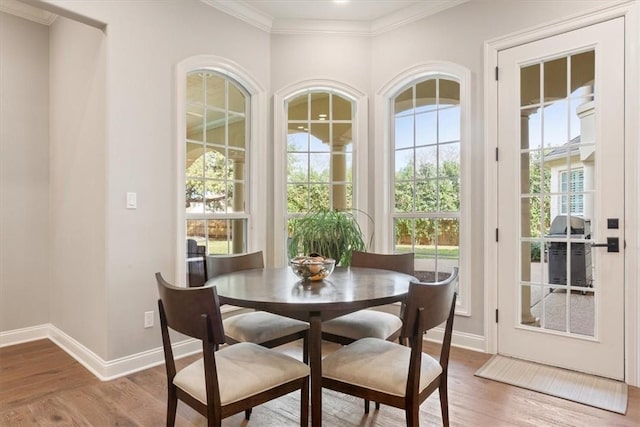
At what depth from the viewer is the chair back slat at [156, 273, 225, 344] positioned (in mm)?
1480

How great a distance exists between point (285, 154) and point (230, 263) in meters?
1.54

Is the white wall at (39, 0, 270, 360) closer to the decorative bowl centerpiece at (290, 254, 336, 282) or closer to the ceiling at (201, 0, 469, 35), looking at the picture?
the ceiling at (201, 0, 469, 35)

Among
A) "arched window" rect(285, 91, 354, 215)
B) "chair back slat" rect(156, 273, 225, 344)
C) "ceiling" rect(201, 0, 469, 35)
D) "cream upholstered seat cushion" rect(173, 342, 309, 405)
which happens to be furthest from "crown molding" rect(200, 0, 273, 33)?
"cream upholstered seat cushion" rect(173, 342, 309, 405)

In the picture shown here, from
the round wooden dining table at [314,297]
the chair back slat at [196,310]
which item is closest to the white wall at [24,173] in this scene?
the round wooden dining table at [314,297]

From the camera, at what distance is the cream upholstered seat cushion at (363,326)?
7.34ft

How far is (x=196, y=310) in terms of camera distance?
150 centimetres

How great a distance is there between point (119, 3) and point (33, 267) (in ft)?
8.01

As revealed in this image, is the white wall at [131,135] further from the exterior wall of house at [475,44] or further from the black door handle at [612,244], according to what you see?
the black door handle at [612,244]

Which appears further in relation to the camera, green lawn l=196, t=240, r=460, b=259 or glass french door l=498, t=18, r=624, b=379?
green lawn l=196, t=240, r=460, b=259

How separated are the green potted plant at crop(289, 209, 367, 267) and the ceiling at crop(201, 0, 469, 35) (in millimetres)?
1844

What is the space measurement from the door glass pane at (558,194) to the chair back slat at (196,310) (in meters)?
2.50

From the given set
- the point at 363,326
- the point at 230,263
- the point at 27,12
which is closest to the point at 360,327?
the point at 363,326

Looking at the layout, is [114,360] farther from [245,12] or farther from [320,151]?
[245,12]

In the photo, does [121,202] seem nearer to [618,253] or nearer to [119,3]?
[119,3]
